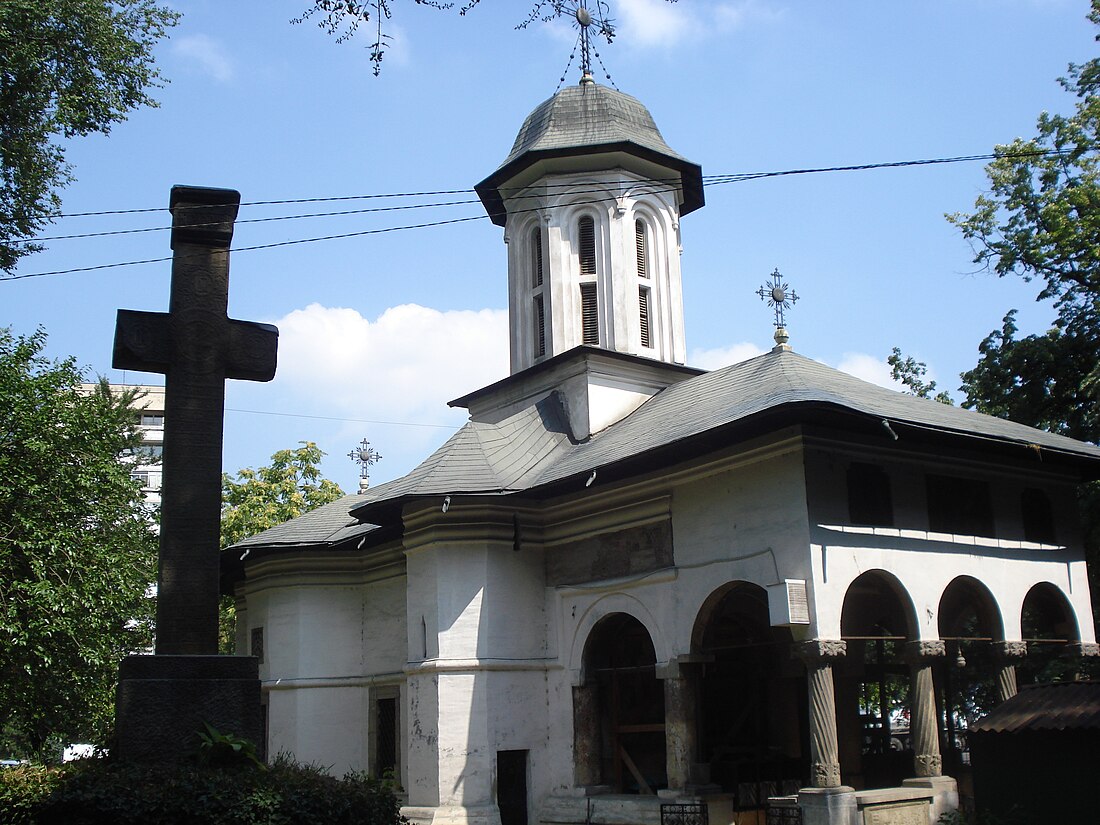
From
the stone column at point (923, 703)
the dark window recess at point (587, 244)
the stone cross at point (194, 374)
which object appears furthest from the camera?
the dark window recess at point (587, 244)

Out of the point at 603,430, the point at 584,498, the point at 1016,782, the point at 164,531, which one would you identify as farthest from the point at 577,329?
the point at 164,531

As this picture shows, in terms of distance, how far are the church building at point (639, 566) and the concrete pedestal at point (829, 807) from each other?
0.03 metres

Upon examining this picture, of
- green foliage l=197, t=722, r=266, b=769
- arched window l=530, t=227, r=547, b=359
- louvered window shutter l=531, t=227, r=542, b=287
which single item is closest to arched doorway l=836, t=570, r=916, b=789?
arched window l=530, t=227, r=547, b=359

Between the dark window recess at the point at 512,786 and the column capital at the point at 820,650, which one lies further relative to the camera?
the dark window recess at the point at 512,786

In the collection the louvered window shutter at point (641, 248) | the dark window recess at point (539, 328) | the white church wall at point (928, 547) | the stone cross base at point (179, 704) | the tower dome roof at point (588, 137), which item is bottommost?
the stone cross base at point (179, 704)

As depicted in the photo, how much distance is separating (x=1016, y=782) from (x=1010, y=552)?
4.69 meters

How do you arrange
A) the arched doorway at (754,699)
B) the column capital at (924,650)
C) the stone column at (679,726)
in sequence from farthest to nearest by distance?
the arched doorway at (754,699), the stone column at (679,726), the column capital at (924,650)

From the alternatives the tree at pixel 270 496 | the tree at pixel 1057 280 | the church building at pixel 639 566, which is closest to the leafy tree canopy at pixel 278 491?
the tree at pixel 270 496

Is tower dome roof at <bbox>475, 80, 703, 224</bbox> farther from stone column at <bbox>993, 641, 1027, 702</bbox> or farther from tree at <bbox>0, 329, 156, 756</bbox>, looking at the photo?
stone column at <bbox>993, 641, 1027, 702</bbox>

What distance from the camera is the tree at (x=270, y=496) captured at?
34.2 meters

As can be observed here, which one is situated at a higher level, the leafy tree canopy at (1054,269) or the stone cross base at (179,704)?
the leafy tree canopy at (1054,269)

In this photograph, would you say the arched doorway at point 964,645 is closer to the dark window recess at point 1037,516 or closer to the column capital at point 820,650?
the dark window recess at point 1037,516

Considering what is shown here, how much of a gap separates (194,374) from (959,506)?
1099cm

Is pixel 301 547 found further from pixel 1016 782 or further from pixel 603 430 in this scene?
pixel 1016 782
